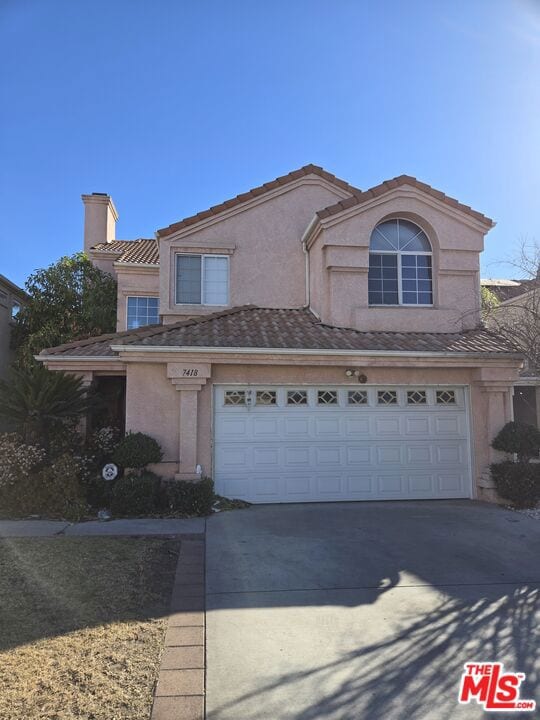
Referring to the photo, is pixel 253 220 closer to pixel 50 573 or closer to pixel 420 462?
pixel 420 462

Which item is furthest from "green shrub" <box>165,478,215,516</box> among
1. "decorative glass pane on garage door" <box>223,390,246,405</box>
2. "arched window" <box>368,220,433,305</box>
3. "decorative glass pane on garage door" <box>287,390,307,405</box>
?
"arched window" <box>368,220,433,305</box>

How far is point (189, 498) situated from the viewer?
30.7 ft

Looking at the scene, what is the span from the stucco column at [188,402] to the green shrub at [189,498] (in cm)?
51

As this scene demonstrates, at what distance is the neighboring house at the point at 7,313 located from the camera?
1892 cm

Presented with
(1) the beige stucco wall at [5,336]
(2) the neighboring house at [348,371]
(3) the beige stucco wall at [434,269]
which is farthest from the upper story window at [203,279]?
(1) the beige stucco wall at [5,336]

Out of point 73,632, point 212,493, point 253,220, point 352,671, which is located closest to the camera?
point 352,671

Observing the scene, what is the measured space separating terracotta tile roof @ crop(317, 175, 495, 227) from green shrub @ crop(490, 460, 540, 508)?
5780mm

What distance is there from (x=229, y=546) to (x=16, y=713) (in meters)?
4.14

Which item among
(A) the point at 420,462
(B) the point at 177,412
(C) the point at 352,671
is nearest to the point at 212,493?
(B) the point at 177,412

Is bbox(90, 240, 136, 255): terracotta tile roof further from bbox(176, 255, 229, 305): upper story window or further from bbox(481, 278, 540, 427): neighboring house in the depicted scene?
bbox(481, 278, 540, 427): neighboring house

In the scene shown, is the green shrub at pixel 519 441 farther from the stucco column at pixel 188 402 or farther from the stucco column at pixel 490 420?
the stucco column at pixel 188 402

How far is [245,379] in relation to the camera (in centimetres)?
1054

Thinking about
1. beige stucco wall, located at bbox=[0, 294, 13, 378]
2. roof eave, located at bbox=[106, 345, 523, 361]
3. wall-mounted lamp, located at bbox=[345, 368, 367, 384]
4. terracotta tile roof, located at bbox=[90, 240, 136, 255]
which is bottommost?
wall-mounted lamp, located at bbox=[345, 368, 367, 384]

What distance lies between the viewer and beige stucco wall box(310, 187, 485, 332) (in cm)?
1192
